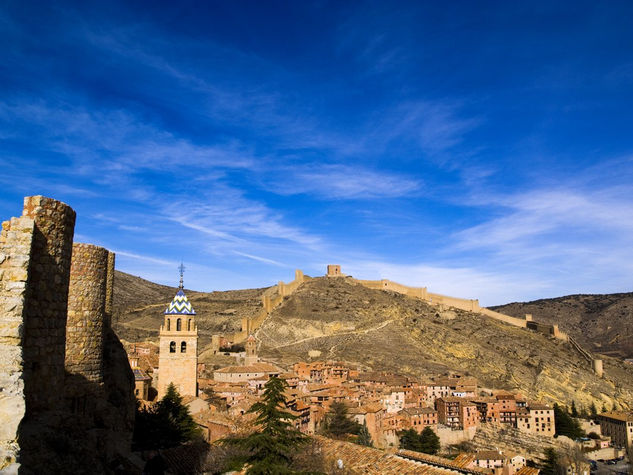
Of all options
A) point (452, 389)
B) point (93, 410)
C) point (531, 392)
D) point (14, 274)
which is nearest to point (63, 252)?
point (14, 274)

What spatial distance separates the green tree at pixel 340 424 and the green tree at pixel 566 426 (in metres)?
21.1

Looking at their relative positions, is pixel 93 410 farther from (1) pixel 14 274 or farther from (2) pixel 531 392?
(2) pixel 531 392

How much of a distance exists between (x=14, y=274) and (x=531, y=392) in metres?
60.8

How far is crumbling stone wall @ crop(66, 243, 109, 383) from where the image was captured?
705 cm

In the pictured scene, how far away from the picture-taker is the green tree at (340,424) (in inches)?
1270

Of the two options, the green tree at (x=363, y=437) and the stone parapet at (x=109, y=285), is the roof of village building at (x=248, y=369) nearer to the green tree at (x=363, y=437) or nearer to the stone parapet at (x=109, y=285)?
the green tree at (x=363, y=437)

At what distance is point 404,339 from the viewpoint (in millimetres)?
66438

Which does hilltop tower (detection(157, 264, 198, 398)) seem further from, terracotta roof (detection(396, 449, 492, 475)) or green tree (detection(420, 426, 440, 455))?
green tree (detection(420, 426, 440, 455))

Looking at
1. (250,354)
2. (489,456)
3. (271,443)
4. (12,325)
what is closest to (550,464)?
(489,456)

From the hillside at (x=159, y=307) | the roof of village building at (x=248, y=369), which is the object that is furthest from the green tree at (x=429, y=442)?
the hillside at (x=159, y=307)

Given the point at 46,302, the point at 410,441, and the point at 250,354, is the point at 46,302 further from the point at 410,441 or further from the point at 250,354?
the point at 250,354

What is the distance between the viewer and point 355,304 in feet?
253

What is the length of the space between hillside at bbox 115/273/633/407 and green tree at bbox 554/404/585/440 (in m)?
9.54

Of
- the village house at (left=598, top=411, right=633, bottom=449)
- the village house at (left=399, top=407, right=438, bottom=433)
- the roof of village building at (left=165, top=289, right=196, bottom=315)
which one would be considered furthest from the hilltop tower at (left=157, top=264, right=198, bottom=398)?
the village house at (left=598, top=411, right=633, bottom=449)
